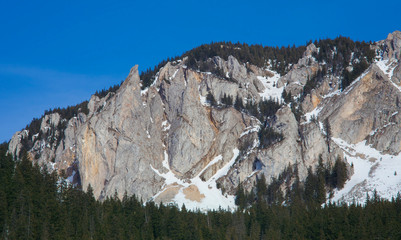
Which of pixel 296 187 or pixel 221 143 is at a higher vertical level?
pixel 221 143

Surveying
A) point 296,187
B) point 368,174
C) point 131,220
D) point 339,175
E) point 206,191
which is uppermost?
point 206,191

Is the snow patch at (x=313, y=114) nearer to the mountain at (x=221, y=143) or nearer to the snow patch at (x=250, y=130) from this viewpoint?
the mountain at (x=221, y=143)

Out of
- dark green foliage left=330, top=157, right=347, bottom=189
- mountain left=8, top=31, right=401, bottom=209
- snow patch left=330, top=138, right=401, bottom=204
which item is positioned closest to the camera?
snow patch left=330, top=138, right=401, bottom=204

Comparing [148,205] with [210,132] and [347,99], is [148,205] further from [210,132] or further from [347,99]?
[347,99]

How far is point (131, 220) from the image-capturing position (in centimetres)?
10844

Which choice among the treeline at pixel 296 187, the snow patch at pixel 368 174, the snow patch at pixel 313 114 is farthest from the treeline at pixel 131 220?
the snow patch at pixel 313 114

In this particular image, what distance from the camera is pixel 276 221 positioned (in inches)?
4626

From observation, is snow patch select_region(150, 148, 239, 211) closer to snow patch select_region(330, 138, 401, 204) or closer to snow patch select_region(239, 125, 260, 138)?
snow patch select_region(239, 125, 260, 138)

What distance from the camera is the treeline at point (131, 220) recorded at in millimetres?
89444

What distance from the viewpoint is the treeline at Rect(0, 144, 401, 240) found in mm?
89444

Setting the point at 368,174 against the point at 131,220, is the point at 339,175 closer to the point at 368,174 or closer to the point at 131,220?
the point at 368,174

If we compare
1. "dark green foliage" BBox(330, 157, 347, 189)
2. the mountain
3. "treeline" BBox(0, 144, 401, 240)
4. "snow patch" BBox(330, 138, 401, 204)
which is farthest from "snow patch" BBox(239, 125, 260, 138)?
"treeline" BBox(0, 144, 401, 240)

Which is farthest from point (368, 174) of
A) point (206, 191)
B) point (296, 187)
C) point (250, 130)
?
point (206, 191)

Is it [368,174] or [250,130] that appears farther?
[250,130]
